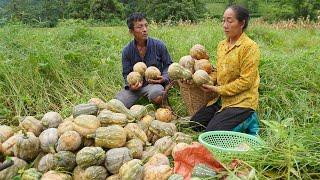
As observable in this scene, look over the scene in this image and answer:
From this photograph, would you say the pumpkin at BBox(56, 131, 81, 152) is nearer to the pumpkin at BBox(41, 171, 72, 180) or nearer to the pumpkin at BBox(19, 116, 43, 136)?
the pumpkin at BBox(41, 171, 72, 180)

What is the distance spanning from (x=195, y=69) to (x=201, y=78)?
1.23ft

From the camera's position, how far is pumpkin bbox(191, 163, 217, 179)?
2.86m

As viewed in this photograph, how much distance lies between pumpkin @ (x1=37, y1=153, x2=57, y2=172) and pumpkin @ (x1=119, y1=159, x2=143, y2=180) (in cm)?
63

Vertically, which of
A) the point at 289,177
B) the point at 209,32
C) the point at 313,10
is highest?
the point at 289,177

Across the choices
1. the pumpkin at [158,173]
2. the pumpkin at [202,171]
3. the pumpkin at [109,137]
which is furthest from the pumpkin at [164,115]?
the pumpkin at [202,171]

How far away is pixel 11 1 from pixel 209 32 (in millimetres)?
31971

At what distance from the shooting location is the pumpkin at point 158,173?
3225 mm

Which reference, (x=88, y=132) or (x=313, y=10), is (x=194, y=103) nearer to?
(x=88, y=132)

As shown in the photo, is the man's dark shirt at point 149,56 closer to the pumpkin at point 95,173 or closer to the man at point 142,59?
the man at point 142,59

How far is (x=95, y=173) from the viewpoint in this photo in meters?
3.46

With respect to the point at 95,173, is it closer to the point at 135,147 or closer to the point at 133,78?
the point at 135,147

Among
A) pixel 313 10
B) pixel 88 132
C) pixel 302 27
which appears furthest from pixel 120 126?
pixel 313 10

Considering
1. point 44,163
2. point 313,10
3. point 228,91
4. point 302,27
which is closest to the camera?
point 44,163

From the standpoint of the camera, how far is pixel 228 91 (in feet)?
14.6
